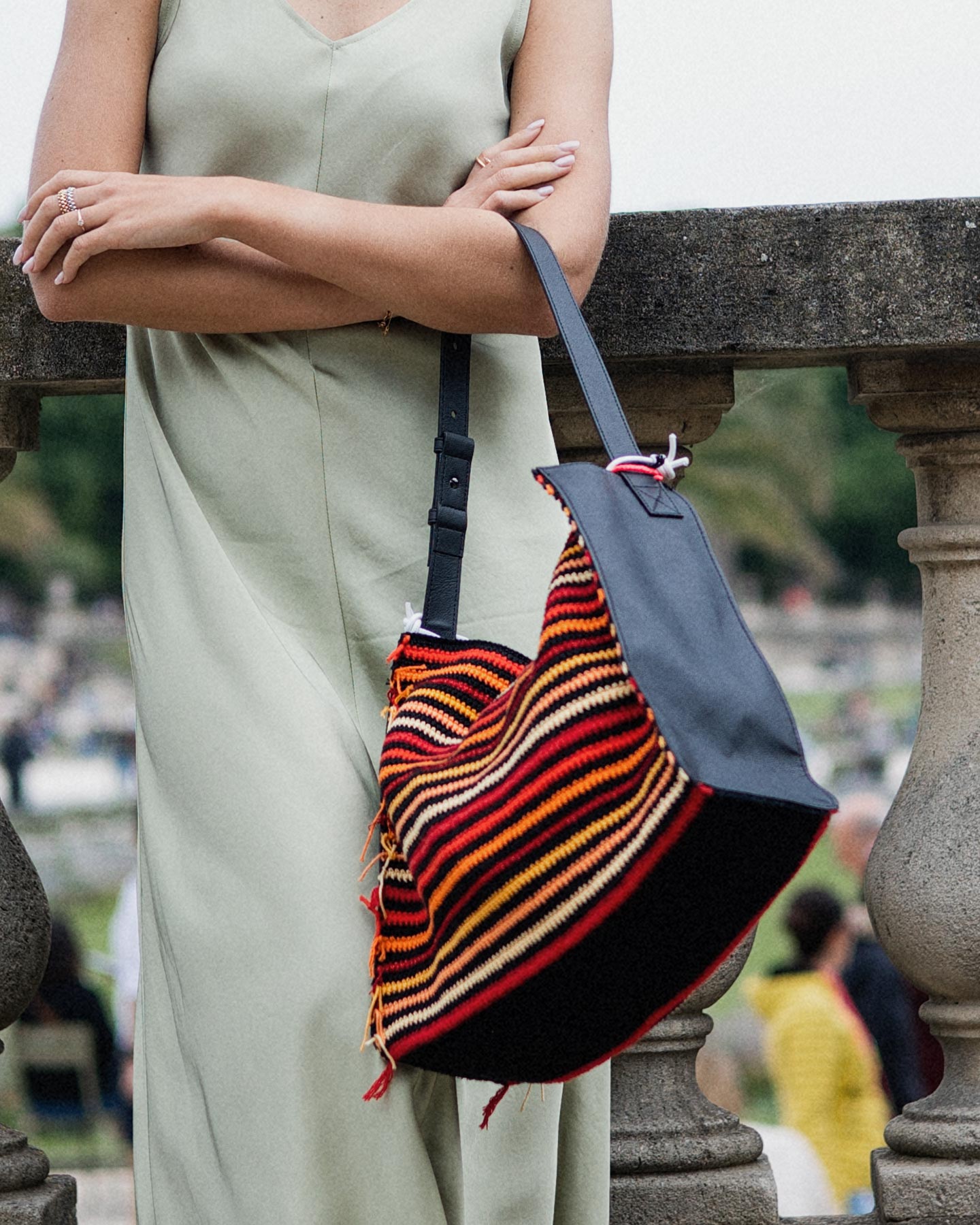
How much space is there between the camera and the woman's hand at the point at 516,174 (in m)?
1.87

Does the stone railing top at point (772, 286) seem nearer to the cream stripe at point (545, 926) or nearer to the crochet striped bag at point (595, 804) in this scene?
the crochet striped bag at point (595, 804)

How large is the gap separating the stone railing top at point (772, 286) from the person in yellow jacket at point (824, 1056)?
3486mm

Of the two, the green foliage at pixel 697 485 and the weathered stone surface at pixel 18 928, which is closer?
the weathered stone surface at pixel 18 928

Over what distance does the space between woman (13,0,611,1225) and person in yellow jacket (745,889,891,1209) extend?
3.81 m

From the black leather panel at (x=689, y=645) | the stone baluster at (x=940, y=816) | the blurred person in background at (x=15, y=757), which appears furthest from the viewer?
the blurred person in background at (x=15, y=757)

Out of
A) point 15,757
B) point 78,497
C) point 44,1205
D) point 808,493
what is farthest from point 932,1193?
point 808,493

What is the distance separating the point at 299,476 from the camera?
6.21ft

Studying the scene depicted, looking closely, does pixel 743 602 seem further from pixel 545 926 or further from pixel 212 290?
pixel 545 926

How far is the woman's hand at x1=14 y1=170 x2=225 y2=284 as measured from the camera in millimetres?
1782

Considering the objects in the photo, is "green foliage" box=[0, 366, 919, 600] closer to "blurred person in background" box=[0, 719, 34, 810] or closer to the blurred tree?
the blurred tree

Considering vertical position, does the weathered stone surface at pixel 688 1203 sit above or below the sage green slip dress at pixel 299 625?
below

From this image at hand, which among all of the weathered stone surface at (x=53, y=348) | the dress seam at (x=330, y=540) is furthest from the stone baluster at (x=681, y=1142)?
the weathered stone surface at (x=53, y=348)

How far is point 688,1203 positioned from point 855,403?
1183 mm

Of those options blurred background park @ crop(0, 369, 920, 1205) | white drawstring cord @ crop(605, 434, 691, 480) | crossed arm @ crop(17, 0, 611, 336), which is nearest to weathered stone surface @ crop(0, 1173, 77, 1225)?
crossed arm @ crop(17, 0, 611, 336)
